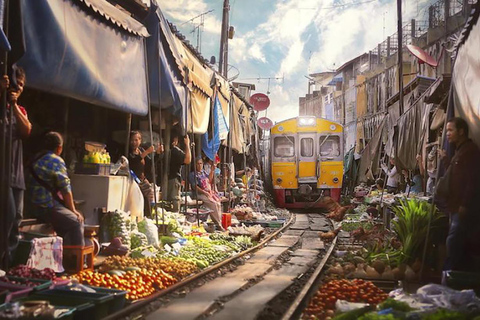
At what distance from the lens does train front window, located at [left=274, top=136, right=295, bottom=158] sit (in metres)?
19.7

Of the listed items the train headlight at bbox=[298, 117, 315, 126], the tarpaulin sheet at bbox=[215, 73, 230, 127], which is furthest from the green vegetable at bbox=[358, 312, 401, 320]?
the train headlight at bbox=[298, 117, 315, 126]

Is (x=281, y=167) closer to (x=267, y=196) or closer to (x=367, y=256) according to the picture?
(x=267, y=196)

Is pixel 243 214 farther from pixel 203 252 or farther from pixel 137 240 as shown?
pixel 137 240

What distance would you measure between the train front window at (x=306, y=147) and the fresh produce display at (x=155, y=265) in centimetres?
1307

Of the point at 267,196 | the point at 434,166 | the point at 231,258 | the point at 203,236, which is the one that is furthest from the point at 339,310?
the point at 267,196

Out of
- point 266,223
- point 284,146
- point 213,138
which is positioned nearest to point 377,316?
point 213,138

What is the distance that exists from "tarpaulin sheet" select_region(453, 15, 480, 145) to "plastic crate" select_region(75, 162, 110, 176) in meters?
4.73

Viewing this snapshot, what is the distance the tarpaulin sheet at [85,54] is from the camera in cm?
509

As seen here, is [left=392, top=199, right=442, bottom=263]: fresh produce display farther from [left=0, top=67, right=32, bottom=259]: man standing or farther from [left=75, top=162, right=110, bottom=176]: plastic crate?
[left=0, top=67, right=32, bottom=259]: man standing

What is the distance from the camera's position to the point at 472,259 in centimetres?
586

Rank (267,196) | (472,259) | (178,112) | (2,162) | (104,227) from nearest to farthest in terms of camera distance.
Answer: (2,162) < (472,259) < (104,227) < (178,112) < (267,196)

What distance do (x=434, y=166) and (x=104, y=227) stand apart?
638cm

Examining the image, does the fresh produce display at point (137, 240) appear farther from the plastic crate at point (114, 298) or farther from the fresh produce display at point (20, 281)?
the fresh produce display at point (20, 281)

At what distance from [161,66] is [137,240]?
283cm
